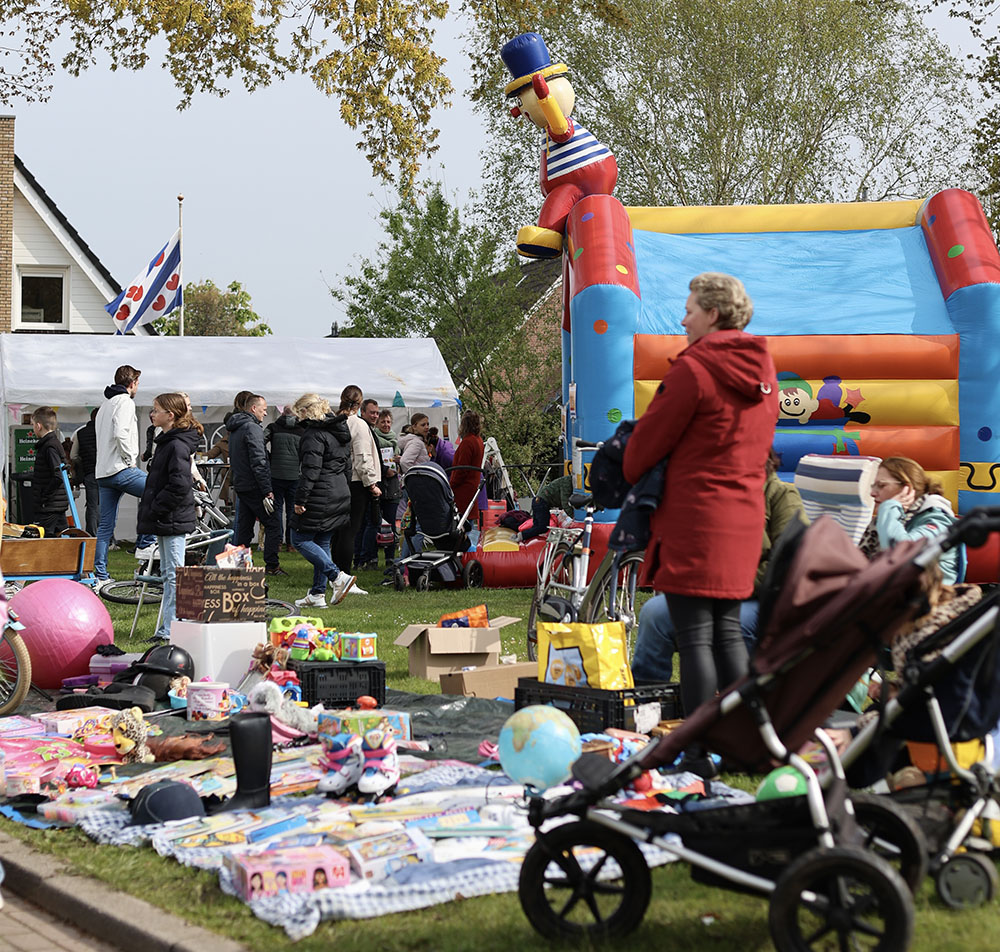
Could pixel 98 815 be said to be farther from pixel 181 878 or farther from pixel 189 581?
pixel 189 581

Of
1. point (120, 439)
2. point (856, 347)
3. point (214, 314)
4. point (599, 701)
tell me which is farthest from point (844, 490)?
point (214, 314)

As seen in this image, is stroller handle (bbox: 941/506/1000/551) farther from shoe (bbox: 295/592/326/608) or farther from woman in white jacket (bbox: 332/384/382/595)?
woman in white jacket (bbox: 332/384/382/595)

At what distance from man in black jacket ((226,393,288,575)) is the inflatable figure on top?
3.31m

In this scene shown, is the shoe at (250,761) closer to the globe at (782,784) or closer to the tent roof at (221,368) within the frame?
the globe at (782,784)

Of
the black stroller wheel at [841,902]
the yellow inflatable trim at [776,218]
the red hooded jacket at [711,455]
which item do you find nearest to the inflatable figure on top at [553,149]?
the yellow inflatable trim at [776,218]

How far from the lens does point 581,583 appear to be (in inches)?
313

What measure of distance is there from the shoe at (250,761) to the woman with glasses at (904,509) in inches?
126

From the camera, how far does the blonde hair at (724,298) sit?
482 centimetres

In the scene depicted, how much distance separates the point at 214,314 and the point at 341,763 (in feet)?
208

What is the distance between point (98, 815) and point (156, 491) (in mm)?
4693

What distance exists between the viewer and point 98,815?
5.18 meters

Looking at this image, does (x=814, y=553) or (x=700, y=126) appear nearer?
(x=814, y=553)

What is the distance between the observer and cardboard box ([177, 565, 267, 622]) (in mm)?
7910

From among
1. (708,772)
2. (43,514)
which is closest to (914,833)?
(708,772)
